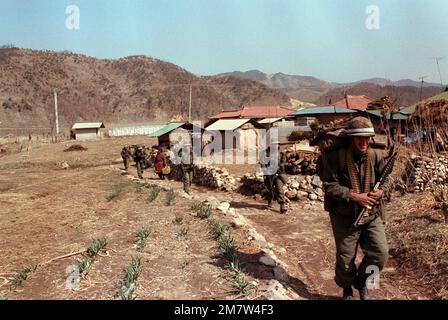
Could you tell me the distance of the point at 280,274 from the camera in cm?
520

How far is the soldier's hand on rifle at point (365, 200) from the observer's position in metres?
4.13

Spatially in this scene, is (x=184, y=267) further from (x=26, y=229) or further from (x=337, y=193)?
(x=26, y=229)

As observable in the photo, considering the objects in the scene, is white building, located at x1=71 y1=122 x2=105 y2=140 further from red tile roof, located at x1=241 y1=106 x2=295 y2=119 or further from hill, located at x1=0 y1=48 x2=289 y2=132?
hill, located at x1=0 y1=48 x2=289 y2=132

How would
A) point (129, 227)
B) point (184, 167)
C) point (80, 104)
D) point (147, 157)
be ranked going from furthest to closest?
point (80, 104), point (147, 157), point (184, 167), point (129, 227)

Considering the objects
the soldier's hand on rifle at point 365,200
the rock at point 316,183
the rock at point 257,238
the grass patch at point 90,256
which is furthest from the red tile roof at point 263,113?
the soldier's hand on rifle at point 365,200

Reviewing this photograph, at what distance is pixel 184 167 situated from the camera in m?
14.0

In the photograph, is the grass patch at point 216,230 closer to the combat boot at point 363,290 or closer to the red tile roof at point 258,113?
the combat boot at point 363,290

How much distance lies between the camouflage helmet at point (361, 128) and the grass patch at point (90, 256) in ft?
11.8

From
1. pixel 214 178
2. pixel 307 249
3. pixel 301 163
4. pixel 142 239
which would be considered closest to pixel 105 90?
pixel 214 178

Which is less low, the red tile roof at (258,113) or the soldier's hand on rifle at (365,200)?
the red tile roof at (258,113)

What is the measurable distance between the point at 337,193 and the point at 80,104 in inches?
3016

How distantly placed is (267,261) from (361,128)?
2.34 meters

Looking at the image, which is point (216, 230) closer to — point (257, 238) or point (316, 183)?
point (257, 238)
